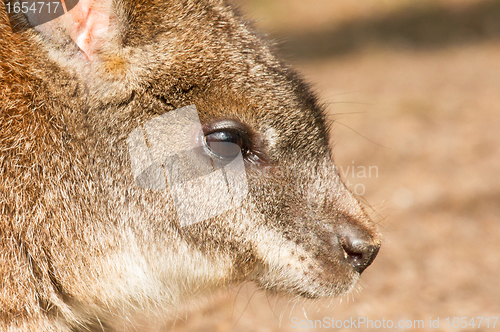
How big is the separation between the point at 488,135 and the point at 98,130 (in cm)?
621

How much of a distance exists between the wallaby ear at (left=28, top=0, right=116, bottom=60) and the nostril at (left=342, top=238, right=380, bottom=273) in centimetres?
182

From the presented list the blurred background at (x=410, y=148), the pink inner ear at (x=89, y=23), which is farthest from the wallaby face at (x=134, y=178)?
the blurred background at (x=410, y=148)

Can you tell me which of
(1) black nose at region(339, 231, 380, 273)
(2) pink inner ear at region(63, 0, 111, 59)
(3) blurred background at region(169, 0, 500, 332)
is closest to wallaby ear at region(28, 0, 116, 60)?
(2) pink inner ear at region(63, 0, 111, 59)

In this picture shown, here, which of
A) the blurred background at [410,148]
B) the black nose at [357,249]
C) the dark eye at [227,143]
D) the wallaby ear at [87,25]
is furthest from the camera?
the blurred background at [410,148]

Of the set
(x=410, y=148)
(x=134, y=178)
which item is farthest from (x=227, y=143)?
(x=410, y=148)

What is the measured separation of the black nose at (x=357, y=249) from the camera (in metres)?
3.31

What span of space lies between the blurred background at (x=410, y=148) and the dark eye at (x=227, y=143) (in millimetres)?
995

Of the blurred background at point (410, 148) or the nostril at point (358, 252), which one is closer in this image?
the nostril at point (358, 252)

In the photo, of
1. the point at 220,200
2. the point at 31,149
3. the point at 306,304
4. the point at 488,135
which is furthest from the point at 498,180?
the point at 31,149

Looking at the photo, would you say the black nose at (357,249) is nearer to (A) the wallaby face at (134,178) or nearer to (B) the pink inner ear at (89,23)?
(A) the wallaby face at (134,178)

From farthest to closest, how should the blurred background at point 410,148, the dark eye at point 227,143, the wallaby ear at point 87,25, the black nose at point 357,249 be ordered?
the blurred background at point 410,148
the black nose at point 357,249
the dark eye at point 227,143
the wallaby ear at point 87,25

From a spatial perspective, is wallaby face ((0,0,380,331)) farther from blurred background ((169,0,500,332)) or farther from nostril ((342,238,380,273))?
blurred background ((169,0,500,332))

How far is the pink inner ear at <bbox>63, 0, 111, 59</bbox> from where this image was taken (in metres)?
2.90

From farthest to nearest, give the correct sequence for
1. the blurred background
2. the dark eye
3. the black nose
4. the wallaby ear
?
the blurred background
the black nose
the dark eye
the wallaby ear
